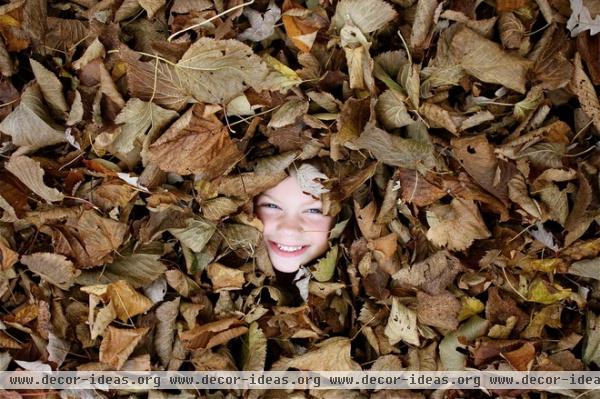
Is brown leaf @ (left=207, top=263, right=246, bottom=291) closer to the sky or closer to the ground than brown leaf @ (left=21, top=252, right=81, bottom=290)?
closer to the ground

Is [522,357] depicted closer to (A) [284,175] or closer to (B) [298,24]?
(A) [284,175]

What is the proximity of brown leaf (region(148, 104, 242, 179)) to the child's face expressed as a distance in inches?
4.3

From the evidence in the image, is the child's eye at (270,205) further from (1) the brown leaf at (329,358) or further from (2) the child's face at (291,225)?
(1) the brown leaf at (329,358)

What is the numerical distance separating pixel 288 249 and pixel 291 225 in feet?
0.13

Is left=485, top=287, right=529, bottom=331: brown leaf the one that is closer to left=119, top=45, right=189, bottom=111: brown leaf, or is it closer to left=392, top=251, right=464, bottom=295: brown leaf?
left=392, top=251, right=464, bottom=295: brown leaf

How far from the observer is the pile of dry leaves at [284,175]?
84 centimetres

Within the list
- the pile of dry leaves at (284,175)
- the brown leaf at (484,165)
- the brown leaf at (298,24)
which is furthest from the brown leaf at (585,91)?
the brown leaf at (298,24)

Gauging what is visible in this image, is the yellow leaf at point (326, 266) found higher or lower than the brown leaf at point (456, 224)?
lower

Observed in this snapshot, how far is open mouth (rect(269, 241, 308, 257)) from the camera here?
967 millimetres

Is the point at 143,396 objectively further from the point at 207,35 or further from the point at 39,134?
the point at 207,35

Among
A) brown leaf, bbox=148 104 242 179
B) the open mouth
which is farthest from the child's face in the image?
brown leaf, bbox=148 104 242 179

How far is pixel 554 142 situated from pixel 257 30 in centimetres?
43

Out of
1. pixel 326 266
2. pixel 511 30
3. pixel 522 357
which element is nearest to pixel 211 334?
pixel 326 266

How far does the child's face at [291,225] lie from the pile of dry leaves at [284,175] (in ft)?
0.08
